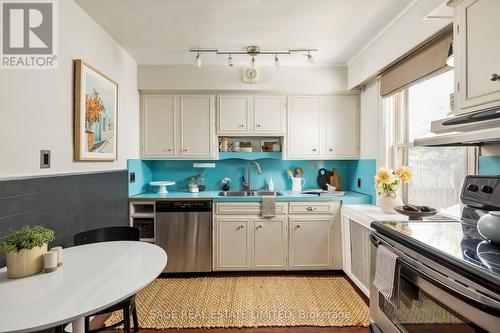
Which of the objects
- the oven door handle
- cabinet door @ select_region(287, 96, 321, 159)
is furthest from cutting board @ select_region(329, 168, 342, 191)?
the oven door handle


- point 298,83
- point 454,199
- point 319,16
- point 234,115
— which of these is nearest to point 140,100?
point 234,115

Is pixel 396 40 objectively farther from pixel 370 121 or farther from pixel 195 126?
pixel 195 126

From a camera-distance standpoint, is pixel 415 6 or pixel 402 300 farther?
pixel 415 6

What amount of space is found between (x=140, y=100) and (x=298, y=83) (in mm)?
1936

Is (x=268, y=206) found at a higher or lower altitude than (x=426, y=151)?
lower

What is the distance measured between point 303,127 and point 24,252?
2.80m

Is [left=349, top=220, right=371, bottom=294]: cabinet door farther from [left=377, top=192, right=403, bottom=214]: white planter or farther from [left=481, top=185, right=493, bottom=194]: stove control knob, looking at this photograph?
[left=481, top=185, right=493, bottom=194]: stove control knob

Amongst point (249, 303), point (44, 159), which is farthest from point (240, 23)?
point (249, 303)

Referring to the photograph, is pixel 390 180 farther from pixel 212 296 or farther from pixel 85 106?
pixel 85 106

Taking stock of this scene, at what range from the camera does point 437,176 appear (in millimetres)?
2074

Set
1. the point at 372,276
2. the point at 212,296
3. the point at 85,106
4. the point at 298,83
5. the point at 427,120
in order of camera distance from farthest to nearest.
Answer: the point at 298,83
the point at 212,296
the point at 427,120
the point at 85,106
the point at 372,276

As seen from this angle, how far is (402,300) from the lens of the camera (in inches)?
47.6

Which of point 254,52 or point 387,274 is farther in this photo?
point 254,52

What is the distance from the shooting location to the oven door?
818 millimetres
